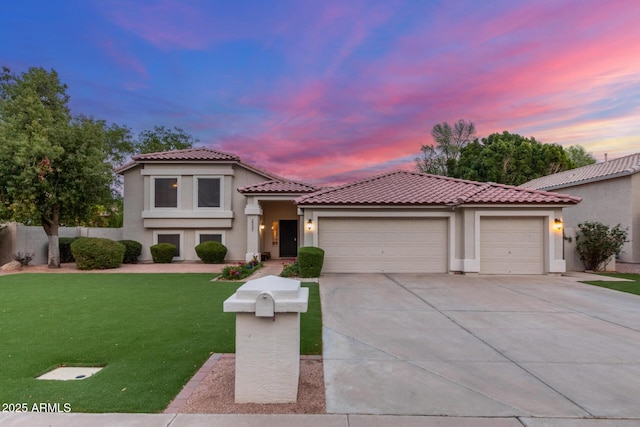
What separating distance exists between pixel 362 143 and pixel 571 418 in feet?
67.0

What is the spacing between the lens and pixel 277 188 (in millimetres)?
16781

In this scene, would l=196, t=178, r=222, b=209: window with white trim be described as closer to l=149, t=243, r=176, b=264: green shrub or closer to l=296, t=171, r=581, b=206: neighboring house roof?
l=149, t=243, r=176, b=264: green shrub

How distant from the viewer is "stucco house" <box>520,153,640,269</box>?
1554 cm

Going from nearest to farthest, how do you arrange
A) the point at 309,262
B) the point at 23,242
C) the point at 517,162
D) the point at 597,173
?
1. the point at 309,262
2. the point at 23,242
3. the point at 597,173
4. the point at 517,162

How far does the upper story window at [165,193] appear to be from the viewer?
17.9m

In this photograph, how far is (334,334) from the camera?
5.54 m

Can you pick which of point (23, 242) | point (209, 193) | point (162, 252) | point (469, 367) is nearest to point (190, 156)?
point (209, 193)

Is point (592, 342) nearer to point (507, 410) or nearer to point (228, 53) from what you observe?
Answer: point (507, 410)

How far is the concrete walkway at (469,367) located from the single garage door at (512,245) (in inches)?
181

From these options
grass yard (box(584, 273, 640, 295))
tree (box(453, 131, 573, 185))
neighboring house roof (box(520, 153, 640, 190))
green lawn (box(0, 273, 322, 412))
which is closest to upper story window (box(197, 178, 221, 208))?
green lawn (box(0, 273, 322, 412))

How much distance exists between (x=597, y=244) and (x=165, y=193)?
20590 millimetres

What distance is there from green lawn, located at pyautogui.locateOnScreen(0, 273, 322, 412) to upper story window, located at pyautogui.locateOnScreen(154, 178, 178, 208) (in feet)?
27.0

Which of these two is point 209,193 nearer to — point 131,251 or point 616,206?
point 131,251

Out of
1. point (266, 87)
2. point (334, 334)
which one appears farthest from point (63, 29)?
point (334, 334)
